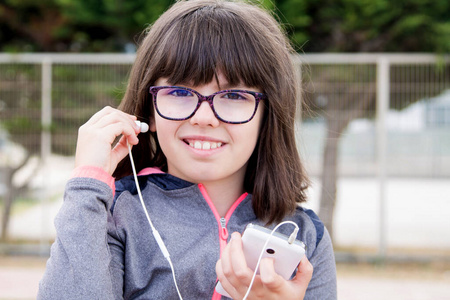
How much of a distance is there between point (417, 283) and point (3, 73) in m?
5.53

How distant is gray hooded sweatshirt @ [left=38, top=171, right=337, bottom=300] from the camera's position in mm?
1408

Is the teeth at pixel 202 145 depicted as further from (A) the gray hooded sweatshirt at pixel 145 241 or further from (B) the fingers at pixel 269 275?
(B) the fingers at pixel 269 275

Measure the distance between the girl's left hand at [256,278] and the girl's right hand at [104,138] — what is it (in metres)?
0.46

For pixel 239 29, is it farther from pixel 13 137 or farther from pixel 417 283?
pixel 13 137

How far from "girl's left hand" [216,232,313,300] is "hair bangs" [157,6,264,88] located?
1.62 ft

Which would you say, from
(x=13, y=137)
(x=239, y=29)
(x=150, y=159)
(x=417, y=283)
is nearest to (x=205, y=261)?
(x=150, y=159)

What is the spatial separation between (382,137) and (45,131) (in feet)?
13.5

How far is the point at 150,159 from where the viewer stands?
75.4 inches

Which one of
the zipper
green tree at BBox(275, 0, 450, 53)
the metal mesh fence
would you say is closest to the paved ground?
the metal mesh fence

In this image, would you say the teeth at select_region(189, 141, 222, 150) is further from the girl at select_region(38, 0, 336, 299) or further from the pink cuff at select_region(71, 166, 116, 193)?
the pink cuff at select_region(71, 166, 116, 193)

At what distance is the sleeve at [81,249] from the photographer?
54.7 inches

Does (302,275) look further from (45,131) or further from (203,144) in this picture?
(45,131)

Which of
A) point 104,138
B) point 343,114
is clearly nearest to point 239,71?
point 104,138

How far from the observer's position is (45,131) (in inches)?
265
